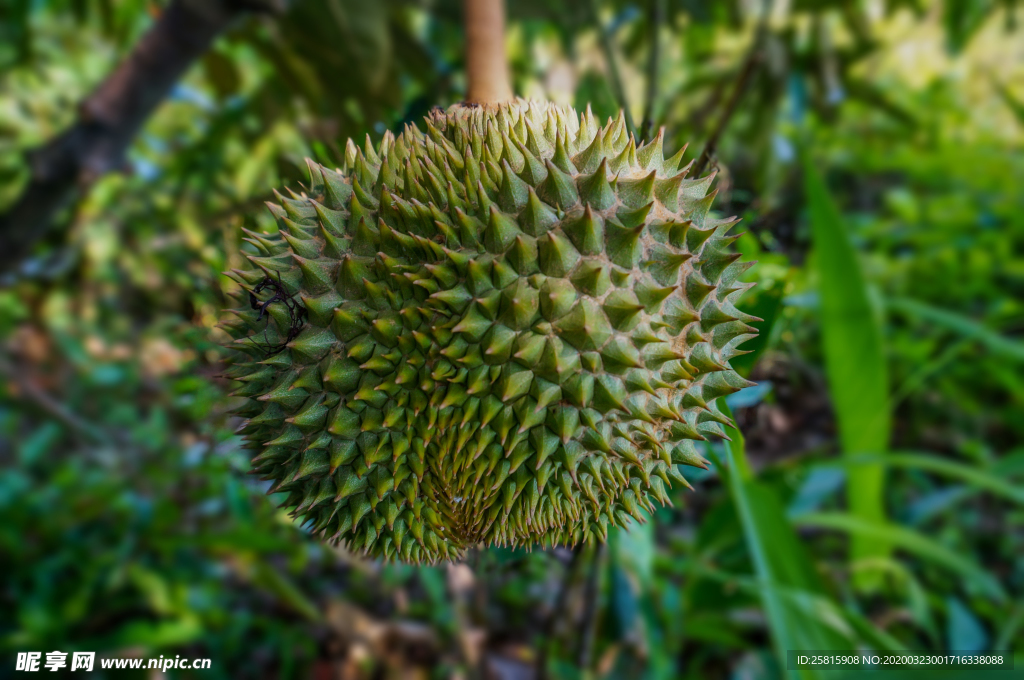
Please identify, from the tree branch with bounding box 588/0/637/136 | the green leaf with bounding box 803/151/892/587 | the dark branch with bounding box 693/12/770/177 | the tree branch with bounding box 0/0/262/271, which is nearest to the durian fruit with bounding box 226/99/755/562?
the dark branch with bounding box 693/12/770/177

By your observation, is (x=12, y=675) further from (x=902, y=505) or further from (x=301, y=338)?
(x=902, y=505)

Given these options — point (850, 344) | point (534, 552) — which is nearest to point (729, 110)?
point (534, 552)

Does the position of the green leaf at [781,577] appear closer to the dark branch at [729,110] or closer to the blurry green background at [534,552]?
the blurry green background at [534,552]

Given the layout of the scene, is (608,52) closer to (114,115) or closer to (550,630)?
(114,115)

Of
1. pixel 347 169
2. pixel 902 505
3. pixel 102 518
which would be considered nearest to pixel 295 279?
pixel 347 169

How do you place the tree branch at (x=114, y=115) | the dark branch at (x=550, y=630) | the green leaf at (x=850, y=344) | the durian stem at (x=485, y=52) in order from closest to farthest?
the durian stem at (x=485, y=52)
the tree branch at (x=114, y=115)
the dark branch at (x=550, y=630)
the green leaf at (x=850, y=344)

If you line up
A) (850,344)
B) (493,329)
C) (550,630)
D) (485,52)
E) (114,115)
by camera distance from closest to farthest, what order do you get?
(493,329)
(485,52)
(114,115)
(550,630)
(850,344)

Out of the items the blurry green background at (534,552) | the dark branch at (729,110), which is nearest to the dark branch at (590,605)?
the blurry green background at (534,552)
